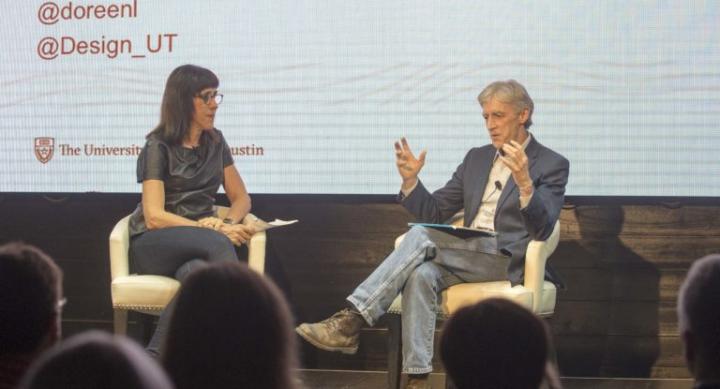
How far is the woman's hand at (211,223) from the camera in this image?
3961mm

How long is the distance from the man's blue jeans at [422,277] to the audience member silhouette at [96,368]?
2.46 meters

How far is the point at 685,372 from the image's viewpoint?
4.43m

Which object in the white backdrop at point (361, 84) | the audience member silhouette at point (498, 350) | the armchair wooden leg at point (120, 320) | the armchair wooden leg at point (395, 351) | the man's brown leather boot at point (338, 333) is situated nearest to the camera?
the audience member silhouette at point (498, 350)

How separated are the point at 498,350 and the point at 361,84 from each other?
294cm

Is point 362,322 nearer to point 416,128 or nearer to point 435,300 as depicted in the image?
point 435,300

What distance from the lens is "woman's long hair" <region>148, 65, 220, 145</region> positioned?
4.05 m

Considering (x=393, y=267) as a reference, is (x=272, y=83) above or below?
above

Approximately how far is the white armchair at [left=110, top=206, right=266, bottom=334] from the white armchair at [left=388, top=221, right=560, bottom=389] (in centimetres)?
60

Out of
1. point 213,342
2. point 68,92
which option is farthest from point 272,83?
point 213,342

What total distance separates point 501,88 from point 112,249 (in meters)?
1.72

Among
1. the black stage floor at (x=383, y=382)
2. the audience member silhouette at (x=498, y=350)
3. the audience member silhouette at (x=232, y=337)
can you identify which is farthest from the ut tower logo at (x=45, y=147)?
the audience member silhouette at (x=498, y=350)

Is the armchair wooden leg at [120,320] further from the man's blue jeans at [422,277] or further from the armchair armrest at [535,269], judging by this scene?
the armchair armrest at [535,269]

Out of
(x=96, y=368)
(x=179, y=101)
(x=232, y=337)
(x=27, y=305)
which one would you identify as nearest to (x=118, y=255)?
(x=179, y=101)

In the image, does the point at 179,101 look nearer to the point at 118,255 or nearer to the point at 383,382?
the point at 118,255
